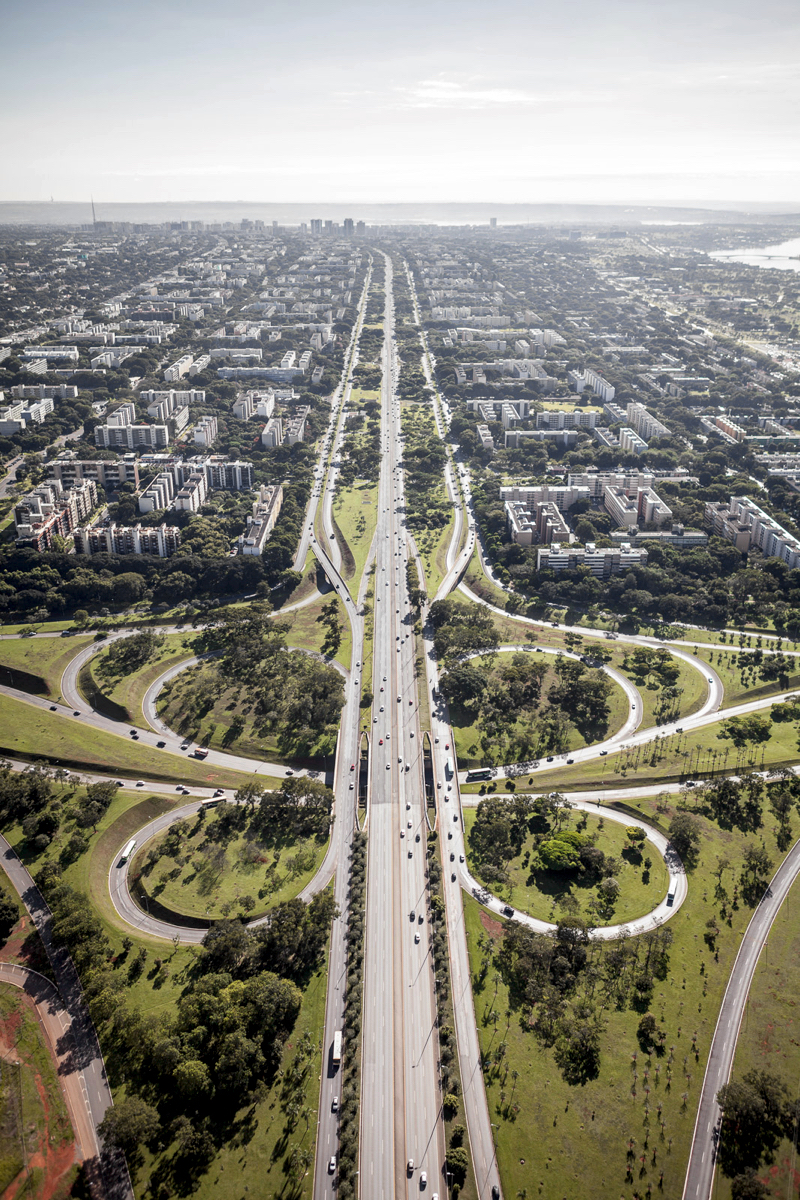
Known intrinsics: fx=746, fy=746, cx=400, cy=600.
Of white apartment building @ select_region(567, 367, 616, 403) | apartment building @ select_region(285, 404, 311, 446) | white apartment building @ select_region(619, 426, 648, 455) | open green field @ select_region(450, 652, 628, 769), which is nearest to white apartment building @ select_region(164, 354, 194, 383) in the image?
apartment building @ select_region(285, 404, 311, 446)

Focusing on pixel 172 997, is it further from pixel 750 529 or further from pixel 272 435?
pixel 272 435

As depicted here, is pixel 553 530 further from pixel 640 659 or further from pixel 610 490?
pixel 640 659

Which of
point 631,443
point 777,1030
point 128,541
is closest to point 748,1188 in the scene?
point 777,1030

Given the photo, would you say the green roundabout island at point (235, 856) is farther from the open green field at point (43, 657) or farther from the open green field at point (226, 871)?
the open green field at point (43, 657)

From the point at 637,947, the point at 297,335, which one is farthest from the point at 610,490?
the point at 297,335

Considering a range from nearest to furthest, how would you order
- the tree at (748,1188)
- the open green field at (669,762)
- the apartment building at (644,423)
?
the tree at (748,1188) → the open green field at (669,762) → the apartment building at (644,423)

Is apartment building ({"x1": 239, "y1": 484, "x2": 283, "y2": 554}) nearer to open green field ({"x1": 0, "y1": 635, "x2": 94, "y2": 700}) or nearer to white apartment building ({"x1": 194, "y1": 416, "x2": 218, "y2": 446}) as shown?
white apartment building ({"x1": 194, "y1": 416, "x2": 218, "y2": 446})

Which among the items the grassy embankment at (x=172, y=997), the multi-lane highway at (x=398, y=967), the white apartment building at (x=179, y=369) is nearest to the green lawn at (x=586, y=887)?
the multi-lane highway at (x=398, y=967)
